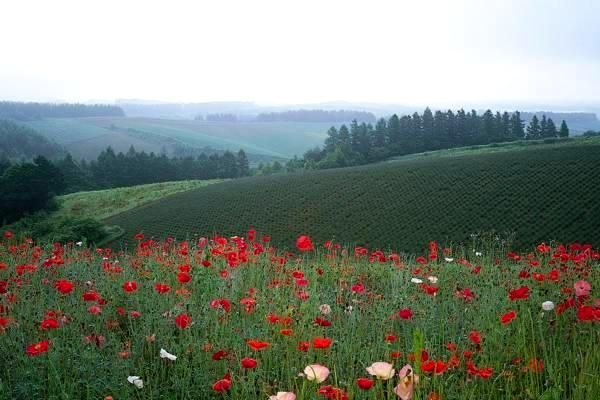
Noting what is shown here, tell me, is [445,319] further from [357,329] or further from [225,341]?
[225,341]

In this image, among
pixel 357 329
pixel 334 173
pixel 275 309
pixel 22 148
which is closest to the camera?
pixel 357 329

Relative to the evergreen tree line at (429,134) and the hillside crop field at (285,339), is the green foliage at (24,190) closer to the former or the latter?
the evergreen tree line at (429,134)

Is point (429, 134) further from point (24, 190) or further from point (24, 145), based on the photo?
point (24, 145)

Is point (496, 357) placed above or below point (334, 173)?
above

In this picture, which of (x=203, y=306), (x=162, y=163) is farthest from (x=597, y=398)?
(x=162, y=163)

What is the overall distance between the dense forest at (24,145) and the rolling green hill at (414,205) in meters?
90.8

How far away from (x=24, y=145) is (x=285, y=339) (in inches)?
5943

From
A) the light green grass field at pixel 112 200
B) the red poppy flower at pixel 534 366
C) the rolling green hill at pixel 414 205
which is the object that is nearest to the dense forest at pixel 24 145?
the light green grass field at pixel 112 200

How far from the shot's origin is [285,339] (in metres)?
4.28

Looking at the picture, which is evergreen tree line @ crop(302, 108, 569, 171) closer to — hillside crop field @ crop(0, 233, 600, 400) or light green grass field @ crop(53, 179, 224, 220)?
light green grass field @ crop(53, 179, 224, 220)

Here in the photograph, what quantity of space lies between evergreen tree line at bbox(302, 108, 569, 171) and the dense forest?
69.4 metres

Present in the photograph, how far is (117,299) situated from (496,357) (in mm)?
3676

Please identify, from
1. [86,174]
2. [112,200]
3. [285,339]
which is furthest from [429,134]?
[285,339]

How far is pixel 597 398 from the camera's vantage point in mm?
3025
